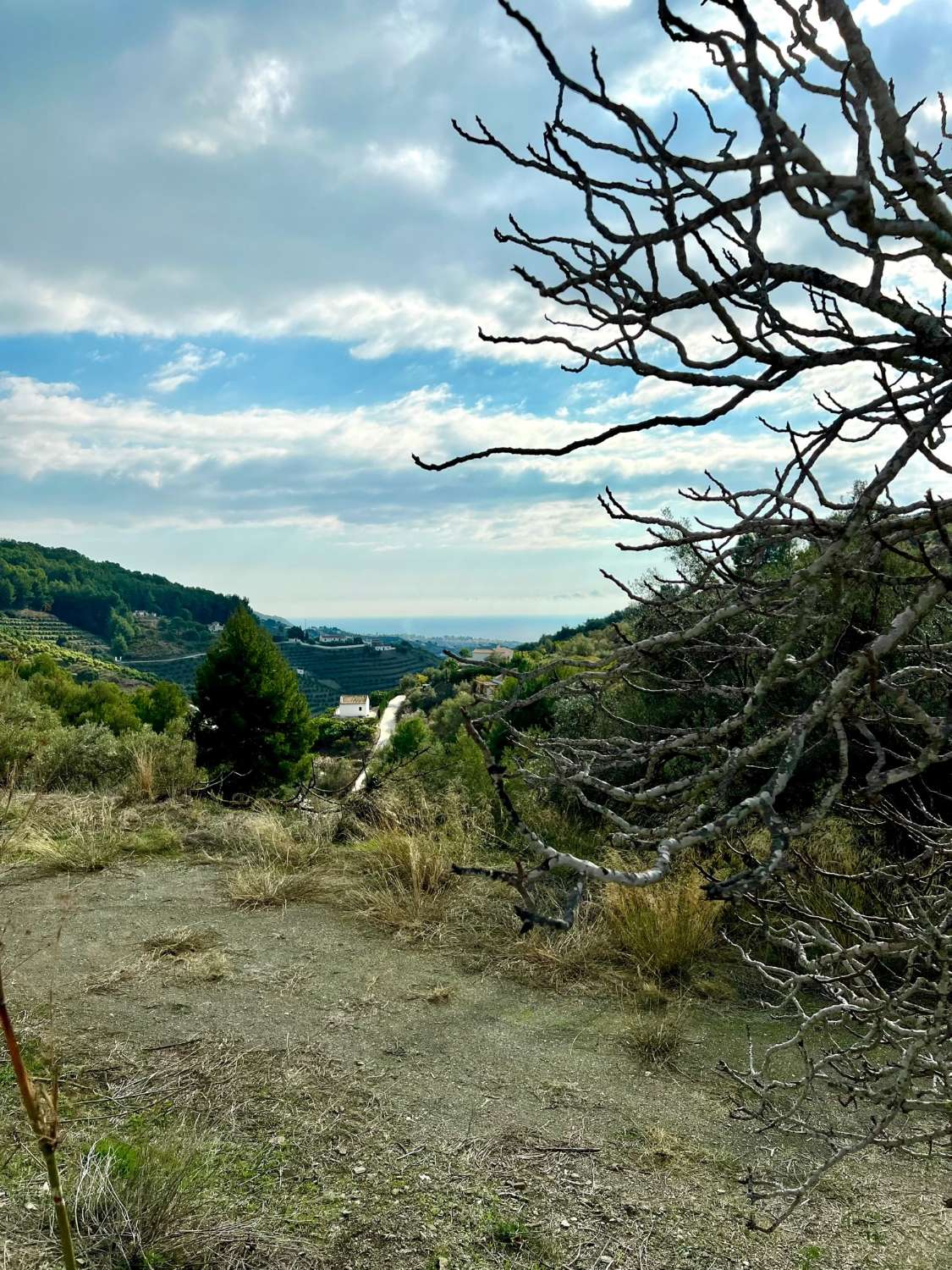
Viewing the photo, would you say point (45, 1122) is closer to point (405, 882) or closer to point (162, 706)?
point (405, 882)

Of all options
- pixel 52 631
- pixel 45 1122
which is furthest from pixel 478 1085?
pixel 52 631

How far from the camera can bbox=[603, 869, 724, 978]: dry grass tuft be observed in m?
4.53

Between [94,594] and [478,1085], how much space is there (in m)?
139

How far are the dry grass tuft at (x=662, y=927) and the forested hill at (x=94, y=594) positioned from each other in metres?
115

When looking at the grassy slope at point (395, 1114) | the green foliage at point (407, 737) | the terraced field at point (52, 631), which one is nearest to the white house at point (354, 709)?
the terraced field at point (52, 631)

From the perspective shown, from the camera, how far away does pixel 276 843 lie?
264 inches

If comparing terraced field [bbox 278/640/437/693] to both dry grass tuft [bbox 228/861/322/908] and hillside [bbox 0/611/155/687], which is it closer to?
hillside [bbox 0/611/155/687]

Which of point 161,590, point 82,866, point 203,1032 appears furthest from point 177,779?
point 161,590

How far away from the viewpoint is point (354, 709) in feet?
271

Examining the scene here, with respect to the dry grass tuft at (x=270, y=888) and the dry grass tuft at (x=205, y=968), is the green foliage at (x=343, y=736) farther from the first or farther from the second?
the dry grass tuft at (x=205, y=968)

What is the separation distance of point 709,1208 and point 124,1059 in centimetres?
234

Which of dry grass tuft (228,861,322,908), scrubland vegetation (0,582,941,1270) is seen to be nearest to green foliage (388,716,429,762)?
scrubland vegetation (0,582,941,1270)

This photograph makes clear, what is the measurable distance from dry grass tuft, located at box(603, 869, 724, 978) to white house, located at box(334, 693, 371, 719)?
66.8 meters

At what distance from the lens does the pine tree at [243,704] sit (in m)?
23.4
